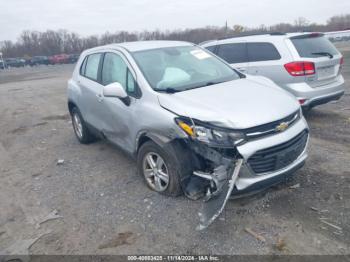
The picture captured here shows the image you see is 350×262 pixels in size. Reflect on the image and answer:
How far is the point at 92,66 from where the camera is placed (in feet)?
16.8

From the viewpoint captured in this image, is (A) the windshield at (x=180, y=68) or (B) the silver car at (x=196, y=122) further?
(A) the windshield at (x=180, y=68)

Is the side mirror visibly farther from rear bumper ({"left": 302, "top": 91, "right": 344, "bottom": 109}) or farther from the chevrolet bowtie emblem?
rear bumper ({"left": 302, "top": 91, "right": 344, "bottom": 109})

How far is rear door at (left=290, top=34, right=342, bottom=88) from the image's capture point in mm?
5578

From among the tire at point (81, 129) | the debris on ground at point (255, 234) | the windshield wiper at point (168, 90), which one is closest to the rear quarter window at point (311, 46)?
the windshield wiper at point (168, 90)

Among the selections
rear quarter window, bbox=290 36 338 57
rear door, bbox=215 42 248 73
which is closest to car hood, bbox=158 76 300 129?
rear quarter window, bbox=290 36 338 57

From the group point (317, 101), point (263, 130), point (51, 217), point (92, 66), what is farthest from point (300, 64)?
point (51, 217)

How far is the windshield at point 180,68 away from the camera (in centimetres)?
374

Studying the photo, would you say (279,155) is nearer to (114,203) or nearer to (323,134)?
(114,203)

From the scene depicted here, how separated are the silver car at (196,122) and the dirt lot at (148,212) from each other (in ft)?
1.26

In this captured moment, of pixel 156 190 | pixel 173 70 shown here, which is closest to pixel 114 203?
pixel 156 190

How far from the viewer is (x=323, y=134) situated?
5379 mm

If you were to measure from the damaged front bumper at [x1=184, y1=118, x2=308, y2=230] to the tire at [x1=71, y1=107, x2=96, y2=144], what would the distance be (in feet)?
10.2

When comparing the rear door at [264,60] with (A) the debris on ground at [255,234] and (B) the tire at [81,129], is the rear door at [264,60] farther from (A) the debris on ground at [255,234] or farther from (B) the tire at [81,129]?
(A) the debris on ground at [255,234]

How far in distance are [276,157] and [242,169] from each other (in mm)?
404
